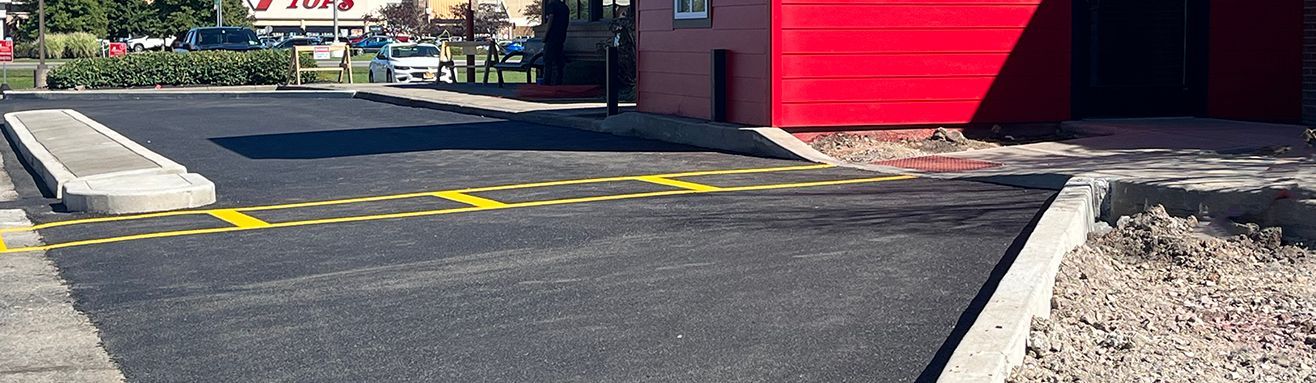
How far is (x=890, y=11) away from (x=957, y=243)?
658 centimetres

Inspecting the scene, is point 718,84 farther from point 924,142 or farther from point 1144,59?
point 1144,59

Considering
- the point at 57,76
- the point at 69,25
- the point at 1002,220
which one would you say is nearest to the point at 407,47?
the point at 57,76

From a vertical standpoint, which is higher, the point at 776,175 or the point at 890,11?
the point at 890,11

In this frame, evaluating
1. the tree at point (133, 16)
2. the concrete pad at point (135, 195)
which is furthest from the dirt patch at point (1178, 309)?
the tree at point (133, 16)

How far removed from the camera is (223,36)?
45.5 m

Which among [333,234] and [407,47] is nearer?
[333,234]

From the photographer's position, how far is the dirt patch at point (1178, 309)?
5.62 metres

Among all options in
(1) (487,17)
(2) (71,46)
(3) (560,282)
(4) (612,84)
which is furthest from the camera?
(1) (487,17)

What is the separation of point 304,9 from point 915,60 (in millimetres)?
97876

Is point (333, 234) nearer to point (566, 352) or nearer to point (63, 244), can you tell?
point (63, 244)

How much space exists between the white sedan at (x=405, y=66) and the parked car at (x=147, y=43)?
38.1m

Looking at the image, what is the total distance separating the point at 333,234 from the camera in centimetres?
947

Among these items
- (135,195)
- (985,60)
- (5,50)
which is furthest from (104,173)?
(5,50)

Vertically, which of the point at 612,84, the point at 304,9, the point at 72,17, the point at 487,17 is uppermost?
the point at 304,9
